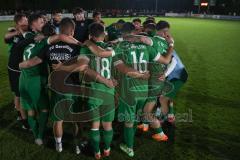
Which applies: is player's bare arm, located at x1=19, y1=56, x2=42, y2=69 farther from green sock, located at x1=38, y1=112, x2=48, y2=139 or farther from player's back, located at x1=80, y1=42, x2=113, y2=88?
green sock, located at x1=38, y1=112, x2=48, y2=139

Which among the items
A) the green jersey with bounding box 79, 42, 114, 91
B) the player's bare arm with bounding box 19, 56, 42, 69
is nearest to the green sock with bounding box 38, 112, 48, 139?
the player's bare arm with bounding box 19, 56, 42, 69

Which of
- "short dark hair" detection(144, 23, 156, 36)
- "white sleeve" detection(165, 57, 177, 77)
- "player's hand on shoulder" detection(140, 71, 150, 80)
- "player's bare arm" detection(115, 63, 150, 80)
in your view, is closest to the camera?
"player's bare arm" detection(115, 63, 150, 80)

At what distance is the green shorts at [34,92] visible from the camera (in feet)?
17.6

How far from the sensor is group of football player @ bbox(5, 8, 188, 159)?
16.0 ft

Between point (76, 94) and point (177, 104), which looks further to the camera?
point (177, 104)

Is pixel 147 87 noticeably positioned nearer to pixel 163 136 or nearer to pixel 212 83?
pixel 163 136

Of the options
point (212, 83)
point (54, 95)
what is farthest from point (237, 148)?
point (212, 83)

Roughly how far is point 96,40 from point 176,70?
2.33 m

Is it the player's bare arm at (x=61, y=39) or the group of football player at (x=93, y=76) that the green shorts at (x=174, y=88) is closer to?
the group of football player at (x=93, y=76)

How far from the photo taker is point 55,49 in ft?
Answer: 16.2

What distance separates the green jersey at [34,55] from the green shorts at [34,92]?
0.30 ft

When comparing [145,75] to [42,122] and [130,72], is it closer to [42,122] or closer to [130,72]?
[130,72]

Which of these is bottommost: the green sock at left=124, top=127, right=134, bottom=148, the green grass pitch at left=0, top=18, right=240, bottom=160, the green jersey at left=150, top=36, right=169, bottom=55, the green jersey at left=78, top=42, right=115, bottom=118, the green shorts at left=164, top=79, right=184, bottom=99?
the green grass pitch at left=0, top=18, right=240, bottom=160

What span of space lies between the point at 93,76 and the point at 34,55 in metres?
1.16
